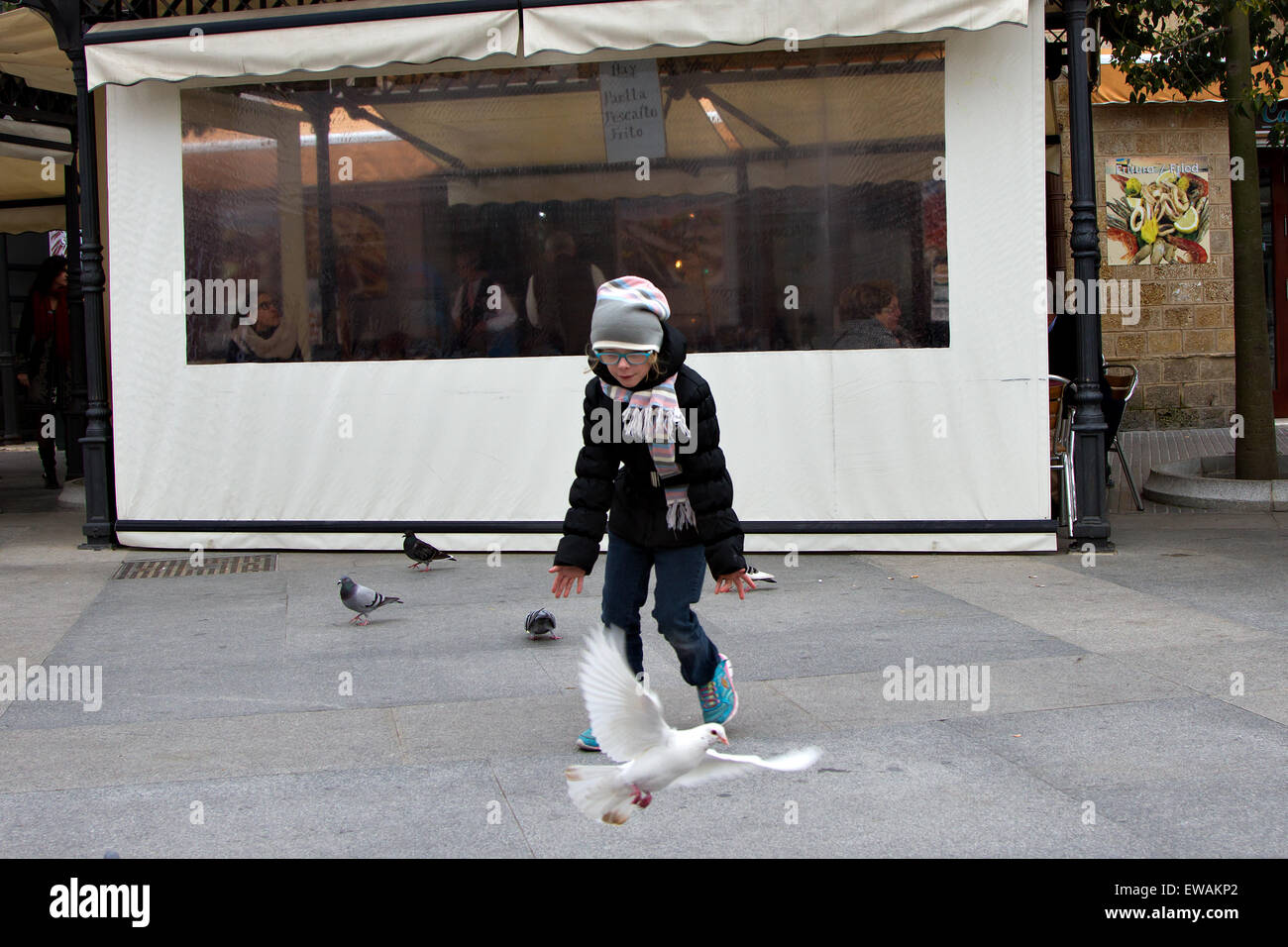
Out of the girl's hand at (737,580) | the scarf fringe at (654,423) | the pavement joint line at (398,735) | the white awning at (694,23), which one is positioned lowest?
the pavement joint line at (398,735)

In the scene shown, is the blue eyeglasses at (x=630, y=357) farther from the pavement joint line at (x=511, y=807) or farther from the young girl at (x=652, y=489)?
the pavement joint line at (x=511, y=807)

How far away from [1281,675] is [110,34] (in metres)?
8.23

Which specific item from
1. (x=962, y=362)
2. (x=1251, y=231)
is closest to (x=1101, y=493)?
(x=962, y=362)

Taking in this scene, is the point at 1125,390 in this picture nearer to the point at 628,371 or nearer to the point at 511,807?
the point at 628,371

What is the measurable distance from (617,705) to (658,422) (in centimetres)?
110

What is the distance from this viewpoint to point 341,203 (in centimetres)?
955

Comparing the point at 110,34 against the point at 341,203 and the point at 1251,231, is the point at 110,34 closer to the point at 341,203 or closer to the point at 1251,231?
the point at 341,203

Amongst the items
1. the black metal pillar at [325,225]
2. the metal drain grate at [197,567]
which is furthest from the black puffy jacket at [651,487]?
the black metal pillar at [325,225]

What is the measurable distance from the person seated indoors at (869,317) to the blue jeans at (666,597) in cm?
438

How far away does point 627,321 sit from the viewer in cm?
459

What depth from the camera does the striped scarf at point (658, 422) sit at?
466 cm

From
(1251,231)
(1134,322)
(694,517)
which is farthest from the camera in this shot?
(1134,322)

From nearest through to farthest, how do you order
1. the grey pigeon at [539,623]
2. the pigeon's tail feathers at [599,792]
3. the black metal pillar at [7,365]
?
the pigeon's tail feathers at [599,792], the grey pigeon at [539,623], the black metal pillar at [7,365]

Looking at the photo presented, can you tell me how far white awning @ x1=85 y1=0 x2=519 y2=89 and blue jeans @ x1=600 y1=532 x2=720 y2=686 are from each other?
4796 millimetres
